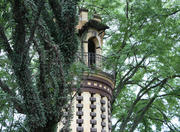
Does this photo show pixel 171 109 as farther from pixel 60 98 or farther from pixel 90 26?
pixel 60 98

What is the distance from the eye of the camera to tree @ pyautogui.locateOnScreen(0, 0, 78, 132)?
695 centimetres

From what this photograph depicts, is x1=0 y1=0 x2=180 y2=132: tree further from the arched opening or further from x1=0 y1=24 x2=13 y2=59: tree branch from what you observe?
the arched opening

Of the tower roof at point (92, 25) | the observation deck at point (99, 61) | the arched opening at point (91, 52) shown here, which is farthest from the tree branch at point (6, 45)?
the tower roof at point (92, 25)

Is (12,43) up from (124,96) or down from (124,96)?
down

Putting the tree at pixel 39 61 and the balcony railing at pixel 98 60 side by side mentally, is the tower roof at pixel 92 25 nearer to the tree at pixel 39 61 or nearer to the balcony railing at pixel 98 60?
the balcony railing at pixel 98 60

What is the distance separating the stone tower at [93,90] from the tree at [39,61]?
423cm

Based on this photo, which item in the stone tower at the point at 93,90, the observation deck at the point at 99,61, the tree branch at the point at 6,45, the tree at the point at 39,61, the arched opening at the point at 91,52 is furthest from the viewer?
the arched opening at the point at 91,52

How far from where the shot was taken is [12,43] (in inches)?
285

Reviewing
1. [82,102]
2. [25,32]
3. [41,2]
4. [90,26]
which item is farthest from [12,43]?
[90,26]

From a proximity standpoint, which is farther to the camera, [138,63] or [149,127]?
[149,127]

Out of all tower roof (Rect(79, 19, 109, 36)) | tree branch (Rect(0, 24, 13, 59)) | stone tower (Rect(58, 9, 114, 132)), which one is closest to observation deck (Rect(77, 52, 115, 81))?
stone tower (Rect(58, 9, 114, 132))

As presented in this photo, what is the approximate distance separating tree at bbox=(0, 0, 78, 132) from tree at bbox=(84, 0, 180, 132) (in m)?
5.64

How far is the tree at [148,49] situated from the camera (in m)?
13.3

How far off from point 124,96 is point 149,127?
2.04 m
